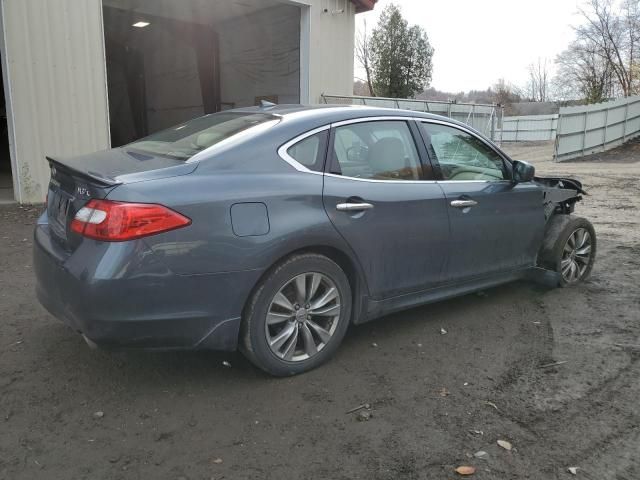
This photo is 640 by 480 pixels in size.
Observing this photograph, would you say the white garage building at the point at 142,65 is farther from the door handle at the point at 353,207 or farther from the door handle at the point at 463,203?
the door handle at the point at 463,203

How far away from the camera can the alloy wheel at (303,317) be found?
3238mm

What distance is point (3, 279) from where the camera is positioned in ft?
17.3

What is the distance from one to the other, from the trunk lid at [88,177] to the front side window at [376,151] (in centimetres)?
105

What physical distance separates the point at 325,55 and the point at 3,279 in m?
9.98

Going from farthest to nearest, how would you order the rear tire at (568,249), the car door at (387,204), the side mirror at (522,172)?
1. the rear tire at (568,249)
2. the side mirror at (522,172)
3. the car door at (387,204)

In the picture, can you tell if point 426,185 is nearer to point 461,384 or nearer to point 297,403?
point 461,384

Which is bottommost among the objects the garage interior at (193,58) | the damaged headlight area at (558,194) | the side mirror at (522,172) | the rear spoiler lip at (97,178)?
the damaged headlight area at (558,194)

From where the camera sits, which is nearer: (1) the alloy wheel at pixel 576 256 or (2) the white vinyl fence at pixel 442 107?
(1) the alloy wheel at pixel 576 256

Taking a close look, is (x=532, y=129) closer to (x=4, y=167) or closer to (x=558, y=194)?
(x=4, y=167)

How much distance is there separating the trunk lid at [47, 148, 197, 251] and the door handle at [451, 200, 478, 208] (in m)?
1.97

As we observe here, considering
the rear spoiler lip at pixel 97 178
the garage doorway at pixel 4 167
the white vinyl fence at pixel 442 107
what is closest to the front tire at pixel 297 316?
the rear spoiler lip at pixel 97 178

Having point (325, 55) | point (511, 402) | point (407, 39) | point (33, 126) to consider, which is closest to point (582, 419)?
point (511, 402)

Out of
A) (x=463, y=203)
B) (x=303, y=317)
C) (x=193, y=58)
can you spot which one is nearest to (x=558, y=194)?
(x=463, y=203)

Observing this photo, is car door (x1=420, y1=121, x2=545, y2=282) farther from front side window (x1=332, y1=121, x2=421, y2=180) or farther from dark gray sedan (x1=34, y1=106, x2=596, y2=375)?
front side window (x1=332, y1=121, x2=421, y2=180)
